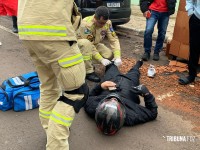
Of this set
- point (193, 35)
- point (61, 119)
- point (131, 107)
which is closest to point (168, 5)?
point (193, 35)

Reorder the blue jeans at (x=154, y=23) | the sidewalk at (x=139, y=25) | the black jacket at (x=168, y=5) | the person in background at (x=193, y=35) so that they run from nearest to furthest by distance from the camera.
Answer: the person in background at (x=193, y=35), the black jacket at (x=168, y=5), the blue jeans at (x=154, y=23), the sidewalk at (x=139, y=25)

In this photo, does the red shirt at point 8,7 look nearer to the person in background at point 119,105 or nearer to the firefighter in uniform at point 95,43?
the firefighter in uniform at point 95,43

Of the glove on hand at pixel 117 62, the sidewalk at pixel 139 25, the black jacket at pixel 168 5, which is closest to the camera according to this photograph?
the glove on hand at pixel 117 62

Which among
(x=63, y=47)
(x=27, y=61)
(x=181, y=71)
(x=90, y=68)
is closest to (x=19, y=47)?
(x=27, y=61)

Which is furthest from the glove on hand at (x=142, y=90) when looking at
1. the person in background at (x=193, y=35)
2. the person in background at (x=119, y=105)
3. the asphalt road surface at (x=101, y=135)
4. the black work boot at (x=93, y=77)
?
the person in background at (x=193, y=35)

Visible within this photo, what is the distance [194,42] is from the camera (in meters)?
4.39

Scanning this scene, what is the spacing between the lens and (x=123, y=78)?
4.02m

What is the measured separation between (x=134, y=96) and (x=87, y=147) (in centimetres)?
105

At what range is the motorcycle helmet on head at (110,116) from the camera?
2959 mm

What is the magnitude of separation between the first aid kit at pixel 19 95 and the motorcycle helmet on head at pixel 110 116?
0.96 meters

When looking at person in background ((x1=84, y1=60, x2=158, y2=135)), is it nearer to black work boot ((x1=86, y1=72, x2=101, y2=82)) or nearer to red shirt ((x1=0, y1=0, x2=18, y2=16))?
black work boot ((x1=86, y1=72, x2=101, y2=82))

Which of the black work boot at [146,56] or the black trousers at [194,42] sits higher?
the black trousers at [194,42]

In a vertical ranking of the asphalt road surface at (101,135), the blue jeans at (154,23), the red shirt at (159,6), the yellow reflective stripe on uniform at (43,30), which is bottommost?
the asphalt road surface at (101,135)

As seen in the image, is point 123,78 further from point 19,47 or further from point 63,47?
point 19,47
